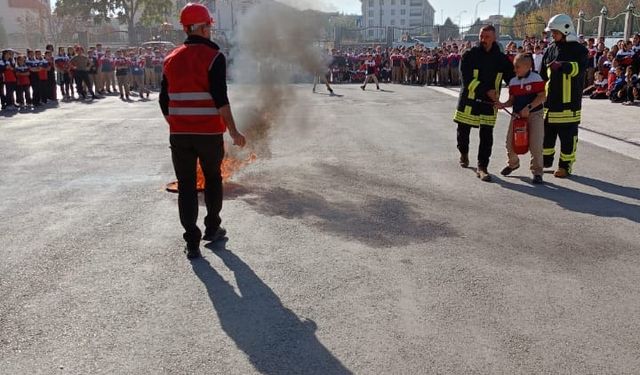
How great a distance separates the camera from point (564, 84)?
24.3 feet

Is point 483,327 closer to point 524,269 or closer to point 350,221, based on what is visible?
point 524,269

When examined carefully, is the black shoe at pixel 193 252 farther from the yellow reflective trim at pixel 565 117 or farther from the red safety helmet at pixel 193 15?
the yellow reflective trim at pixel 565 117

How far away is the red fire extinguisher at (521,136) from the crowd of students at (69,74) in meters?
15.4

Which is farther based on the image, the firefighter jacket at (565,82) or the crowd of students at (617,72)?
the crowd of students at (617,72)

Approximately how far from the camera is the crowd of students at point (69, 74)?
58.4ft

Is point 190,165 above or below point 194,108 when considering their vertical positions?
below

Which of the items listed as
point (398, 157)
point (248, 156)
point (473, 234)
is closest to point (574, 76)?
point (398, 157)

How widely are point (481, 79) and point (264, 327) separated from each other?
511 centimetres

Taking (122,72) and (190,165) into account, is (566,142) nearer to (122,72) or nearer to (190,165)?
(190,165)

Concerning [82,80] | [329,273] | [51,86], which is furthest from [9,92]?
[329,273]

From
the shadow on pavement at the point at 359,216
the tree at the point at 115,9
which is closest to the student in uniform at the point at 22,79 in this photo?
the shadow on pavement at the point at 359,216

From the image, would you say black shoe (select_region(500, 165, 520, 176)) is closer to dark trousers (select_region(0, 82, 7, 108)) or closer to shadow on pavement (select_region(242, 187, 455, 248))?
shadow on pavement (select_region(242, 187, 455, 248))

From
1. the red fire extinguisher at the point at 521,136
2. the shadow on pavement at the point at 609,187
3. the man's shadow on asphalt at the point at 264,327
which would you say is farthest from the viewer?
the red fire extinguisher at the point at 521,136

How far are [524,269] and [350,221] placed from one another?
182 centimetres
